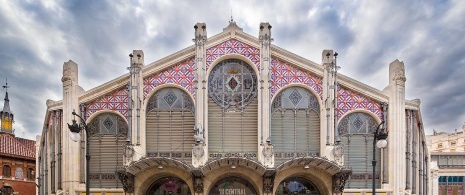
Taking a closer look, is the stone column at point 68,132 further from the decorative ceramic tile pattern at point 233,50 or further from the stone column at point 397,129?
the stone column at point 397,129

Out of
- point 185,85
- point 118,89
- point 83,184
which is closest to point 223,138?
point 185,85

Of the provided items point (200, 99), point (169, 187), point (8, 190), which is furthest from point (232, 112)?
point (8, 190)

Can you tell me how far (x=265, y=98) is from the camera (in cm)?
2319

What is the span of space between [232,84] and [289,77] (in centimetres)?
345

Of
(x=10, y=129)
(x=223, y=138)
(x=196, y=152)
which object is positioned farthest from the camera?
(x=10, y=129)

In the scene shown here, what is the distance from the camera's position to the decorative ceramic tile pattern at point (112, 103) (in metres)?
23.8

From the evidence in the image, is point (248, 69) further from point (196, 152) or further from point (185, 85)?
point (196, 152)

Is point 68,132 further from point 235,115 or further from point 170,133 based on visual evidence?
point 235,115

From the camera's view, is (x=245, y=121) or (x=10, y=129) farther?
(x=10, y=129)

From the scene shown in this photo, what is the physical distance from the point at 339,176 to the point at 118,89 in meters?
13.8

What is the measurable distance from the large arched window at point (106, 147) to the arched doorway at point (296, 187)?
380 inches

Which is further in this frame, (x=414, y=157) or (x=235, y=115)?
(x=414, y=157)

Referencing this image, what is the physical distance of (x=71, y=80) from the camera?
76.9 ft

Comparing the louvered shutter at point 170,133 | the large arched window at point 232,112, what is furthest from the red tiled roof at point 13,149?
the large arched window at point 232,112
